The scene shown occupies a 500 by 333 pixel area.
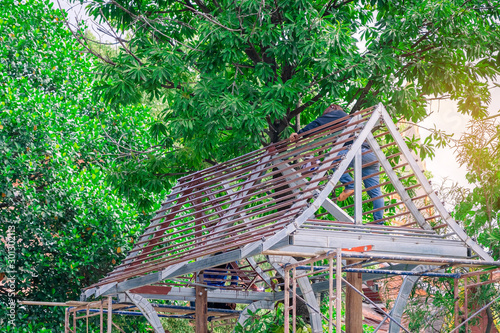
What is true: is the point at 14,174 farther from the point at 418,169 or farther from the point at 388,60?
the point at 418,169

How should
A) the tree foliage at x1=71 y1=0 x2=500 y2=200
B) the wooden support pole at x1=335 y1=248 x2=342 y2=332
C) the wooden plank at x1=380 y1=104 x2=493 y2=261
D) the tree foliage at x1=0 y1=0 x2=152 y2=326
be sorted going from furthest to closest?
1. the tree foliage at x1=0 y1=0 x2=152 y2=326
2. the tree foliage at x1=71 y1=0 x2=500 y2=200
3. the wooden plank at x1=380 y1=104 x2=493 y2=261
4. the wooden support pole at x1=335 y1=248 x2=342 y2=332

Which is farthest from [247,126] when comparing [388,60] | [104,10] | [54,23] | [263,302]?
[54,23]

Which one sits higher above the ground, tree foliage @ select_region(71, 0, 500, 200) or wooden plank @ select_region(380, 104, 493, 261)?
tree foliage @ select_region(71, 0, 500, 200)

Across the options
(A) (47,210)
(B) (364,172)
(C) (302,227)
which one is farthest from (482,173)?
(A) (47,210)

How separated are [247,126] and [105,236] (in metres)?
7.55

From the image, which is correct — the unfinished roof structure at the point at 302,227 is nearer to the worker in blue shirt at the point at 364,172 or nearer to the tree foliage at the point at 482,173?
the worker in blue shirt at the point at 364,172

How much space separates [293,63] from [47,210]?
337 inches

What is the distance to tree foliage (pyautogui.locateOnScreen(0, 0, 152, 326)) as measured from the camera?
56.0ft

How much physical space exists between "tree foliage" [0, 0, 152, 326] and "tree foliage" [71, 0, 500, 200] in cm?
471

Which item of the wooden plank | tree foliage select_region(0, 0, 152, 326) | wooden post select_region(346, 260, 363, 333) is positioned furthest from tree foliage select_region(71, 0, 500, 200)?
tree foliage select_region(0, 0, 152, 326)

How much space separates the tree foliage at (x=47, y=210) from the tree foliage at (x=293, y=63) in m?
4.71

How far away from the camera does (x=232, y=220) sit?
1045 cm

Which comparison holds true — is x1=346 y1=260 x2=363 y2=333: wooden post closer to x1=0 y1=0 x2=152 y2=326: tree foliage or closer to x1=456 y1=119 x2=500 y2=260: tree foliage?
x1=456 y1=119 x2=500 y2=260: tree foliage

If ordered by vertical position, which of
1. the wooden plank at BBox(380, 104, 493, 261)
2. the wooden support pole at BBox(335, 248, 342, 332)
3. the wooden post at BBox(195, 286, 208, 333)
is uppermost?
the wooden plank at BBox(380, 104, 493, 261)
